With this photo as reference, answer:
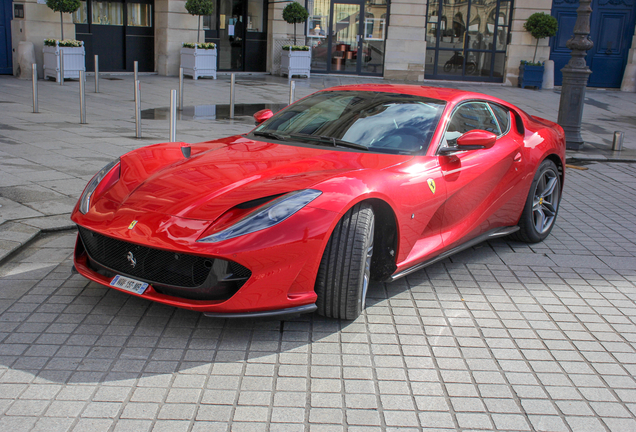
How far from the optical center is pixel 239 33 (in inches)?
883

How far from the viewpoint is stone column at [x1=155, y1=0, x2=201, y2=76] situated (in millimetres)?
20094

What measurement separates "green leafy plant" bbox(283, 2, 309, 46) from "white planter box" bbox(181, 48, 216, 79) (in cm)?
292

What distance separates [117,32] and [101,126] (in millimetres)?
10824

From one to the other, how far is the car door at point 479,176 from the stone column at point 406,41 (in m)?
18.3

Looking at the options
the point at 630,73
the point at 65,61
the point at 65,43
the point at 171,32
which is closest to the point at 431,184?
the point at 65,61

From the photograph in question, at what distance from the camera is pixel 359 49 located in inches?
923

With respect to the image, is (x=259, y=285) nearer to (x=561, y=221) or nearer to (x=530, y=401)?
(x=530, y=401)

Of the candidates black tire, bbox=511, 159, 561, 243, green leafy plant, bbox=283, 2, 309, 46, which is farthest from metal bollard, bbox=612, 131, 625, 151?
green leafy plant, bbox=283, 2, 309, 46

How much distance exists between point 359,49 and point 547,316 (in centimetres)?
2052

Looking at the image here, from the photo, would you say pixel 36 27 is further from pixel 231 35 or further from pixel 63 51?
pixel 231 35

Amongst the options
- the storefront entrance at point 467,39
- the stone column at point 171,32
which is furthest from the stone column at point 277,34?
the storefront entrance at point 467,39

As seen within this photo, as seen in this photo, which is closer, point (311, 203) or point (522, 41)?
point (311, 203)

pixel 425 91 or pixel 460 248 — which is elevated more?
pixel 425 91

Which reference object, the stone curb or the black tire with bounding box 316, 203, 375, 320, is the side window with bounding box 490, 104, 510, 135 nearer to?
the black tire with bounding box 316, 203, 375, 320
